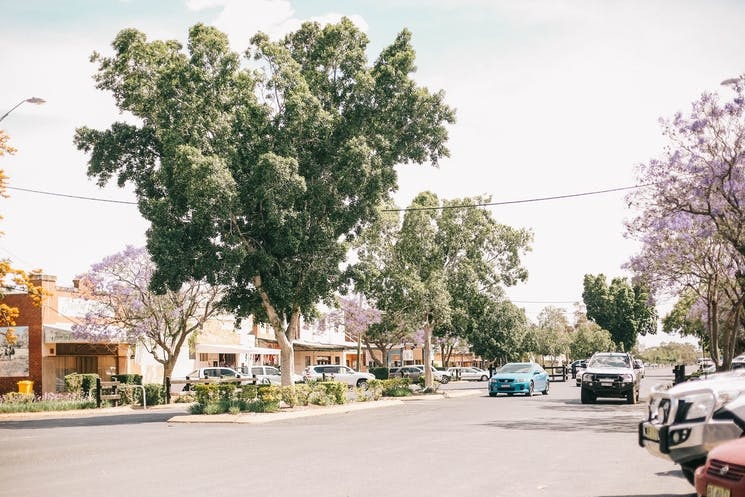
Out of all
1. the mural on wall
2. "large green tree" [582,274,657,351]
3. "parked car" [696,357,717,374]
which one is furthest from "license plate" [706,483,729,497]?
"large green tree" [582,274,657,351]

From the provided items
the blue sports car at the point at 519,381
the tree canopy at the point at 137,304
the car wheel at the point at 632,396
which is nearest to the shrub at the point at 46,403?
the tree canopy at the point at 137,304

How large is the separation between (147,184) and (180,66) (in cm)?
482

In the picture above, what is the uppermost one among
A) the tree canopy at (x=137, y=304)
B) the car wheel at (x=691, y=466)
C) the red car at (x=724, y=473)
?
the tree canopy at (x=137, y=304)

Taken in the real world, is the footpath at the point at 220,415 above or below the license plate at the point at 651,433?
below

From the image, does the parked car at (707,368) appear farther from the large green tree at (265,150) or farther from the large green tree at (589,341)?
the large green tree at (589,341)

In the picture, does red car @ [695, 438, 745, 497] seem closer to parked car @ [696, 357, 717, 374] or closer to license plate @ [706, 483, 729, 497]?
license plate @ [706, 483, 729, 497]

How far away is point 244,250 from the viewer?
24344mm

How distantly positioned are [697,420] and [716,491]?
2.13 metres

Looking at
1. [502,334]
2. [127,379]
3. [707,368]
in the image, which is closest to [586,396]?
[127,379]

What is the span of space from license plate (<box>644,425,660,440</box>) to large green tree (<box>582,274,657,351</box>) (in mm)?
94641

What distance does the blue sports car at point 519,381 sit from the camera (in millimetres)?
34344

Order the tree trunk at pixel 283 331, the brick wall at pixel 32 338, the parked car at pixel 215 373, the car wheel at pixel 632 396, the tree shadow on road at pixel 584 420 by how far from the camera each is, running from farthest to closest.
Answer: the brick wall at pixel 32 338 → the parked car at pixel 215 373 → the car wheel at pixel 632 396 → the tree trunk at pixel 283 331 → the tree shadow on road at pixel 584 420

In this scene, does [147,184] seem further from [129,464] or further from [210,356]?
[210,356]

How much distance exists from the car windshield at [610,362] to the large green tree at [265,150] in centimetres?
987
